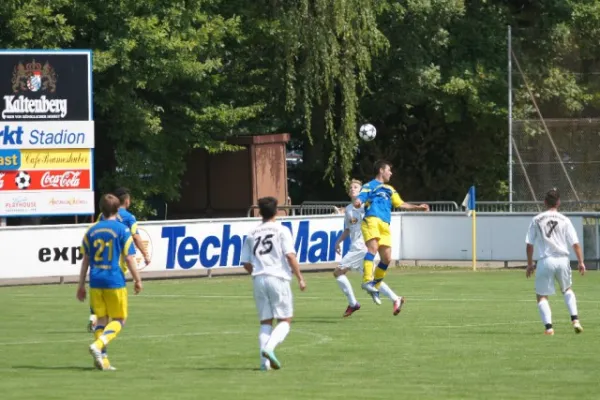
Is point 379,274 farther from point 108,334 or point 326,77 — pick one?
point 326,77

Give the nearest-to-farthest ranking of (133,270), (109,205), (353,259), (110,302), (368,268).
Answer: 1. (109,205)
2. (110,302)
3. (133,270)
4. (368,268)
5. (353,259)

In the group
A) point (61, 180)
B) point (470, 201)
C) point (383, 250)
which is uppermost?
point (61, 180)

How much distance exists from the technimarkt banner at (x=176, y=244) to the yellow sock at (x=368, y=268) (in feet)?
36.0

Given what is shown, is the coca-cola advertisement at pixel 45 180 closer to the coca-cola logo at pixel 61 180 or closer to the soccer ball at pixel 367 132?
the coca-cola logo at pixel 61 180

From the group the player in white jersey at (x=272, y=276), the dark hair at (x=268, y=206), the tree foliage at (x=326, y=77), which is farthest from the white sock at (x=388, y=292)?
the tree foliage at (x=326, y=77)

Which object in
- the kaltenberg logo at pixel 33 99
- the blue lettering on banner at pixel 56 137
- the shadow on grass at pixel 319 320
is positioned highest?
the kaltenberg logo at pixel 33 99

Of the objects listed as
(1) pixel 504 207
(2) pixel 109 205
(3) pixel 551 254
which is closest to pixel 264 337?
(2) pixel 109 205

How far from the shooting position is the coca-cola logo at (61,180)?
33.6 meters

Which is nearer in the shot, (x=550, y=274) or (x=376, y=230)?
(x=550, y=274)

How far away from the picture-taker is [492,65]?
46.2 meters

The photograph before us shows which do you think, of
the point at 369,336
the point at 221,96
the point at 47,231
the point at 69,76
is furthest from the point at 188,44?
the point at 369,336

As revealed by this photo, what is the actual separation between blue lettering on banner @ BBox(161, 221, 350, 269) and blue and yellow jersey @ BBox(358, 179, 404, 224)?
1170 cm

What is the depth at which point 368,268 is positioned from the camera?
873 inches

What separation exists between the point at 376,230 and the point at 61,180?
1343cm
